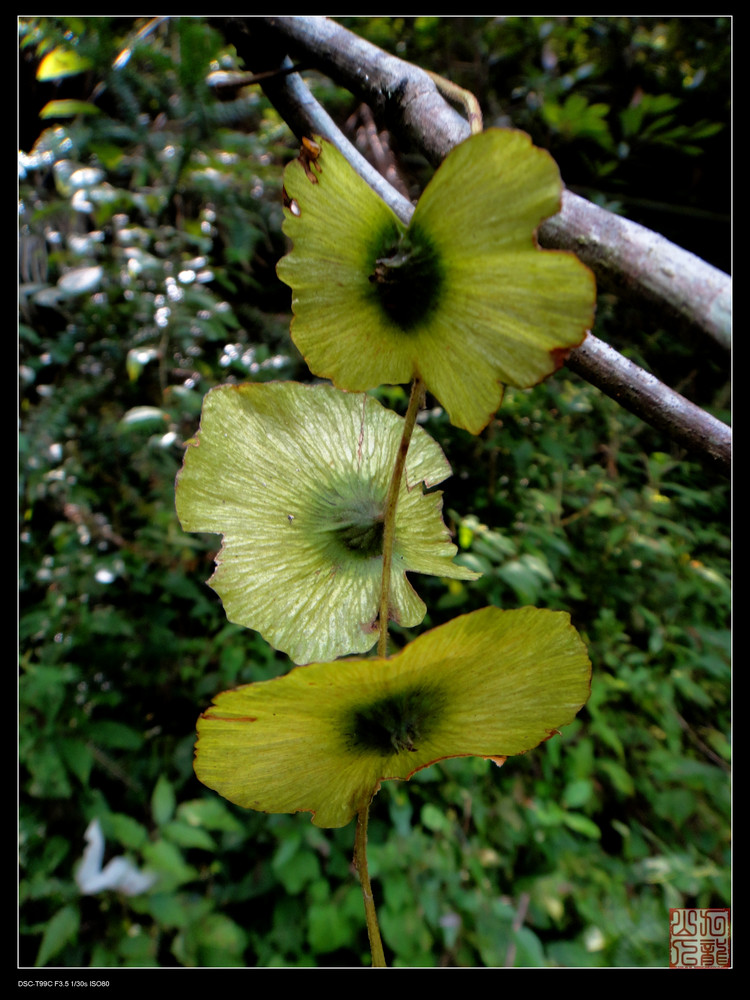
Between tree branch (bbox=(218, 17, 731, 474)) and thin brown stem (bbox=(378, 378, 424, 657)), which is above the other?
tree branch (bbox=(218, 17, 731, 474))

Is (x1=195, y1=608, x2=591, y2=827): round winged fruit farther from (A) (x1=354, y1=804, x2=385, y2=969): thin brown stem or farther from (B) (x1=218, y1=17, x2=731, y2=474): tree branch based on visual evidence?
(B) (x1=218, y1=17, x2=731, y2=474): tree branch

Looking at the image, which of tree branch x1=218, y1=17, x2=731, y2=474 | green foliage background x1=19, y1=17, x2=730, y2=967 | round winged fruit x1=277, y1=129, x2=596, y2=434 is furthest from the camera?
green foliage background x1=19, y1=17, x2=730, y2=967

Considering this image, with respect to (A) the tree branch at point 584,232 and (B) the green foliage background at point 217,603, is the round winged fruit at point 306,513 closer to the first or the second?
(A) the tree branch at point 584,232

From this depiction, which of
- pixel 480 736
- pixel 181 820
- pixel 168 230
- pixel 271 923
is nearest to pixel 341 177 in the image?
pixel 480 736

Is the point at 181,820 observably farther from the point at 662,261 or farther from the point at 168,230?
the point at 168,230

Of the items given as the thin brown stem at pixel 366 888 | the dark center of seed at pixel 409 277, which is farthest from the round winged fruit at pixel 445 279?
the thin brown stem at pixel 366 888

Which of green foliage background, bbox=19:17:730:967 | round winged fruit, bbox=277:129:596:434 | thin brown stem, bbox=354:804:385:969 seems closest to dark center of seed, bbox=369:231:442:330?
round winged fruit, bbox=277:129:596:434
